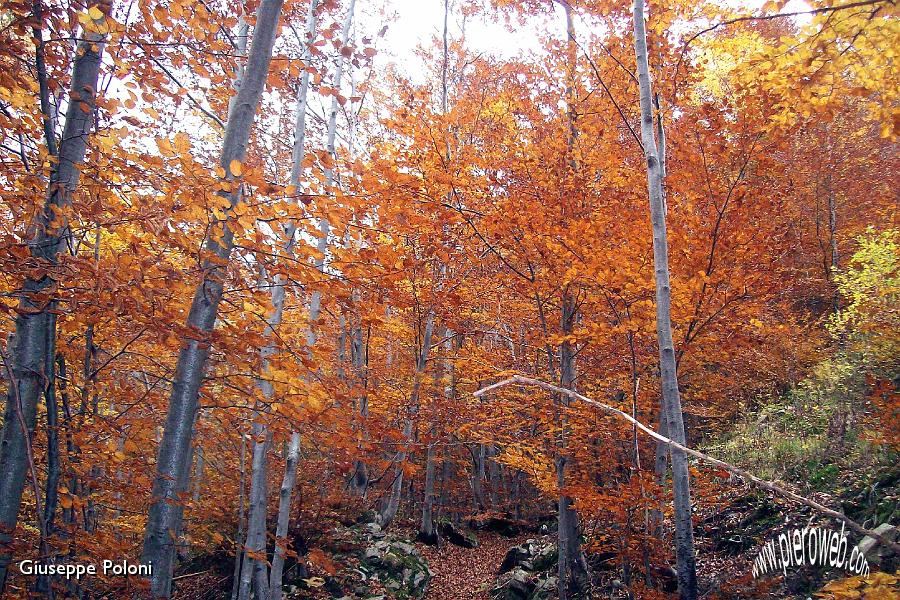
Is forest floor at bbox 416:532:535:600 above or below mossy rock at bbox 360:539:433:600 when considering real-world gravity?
below

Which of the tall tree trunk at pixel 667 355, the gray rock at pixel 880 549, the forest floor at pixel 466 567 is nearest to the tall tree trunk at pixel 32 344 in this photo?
the tall tree trunk at pixel 667 355

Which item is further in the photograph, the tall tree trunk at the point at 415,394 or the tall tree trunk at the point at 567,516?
the tall tree trunk at the point at 415,394

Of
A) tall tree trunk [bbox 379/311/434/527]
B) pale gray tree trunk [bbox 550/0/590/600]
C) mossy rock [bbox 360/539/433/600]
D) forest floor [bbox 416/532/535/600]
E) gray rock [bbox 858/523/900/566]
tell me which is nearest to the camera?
gray rock [bbox 858/523/900/566]

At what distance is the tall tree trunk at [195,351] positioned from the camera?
2529 millimetres

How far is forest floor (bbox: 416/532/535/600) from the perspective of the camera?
951cm

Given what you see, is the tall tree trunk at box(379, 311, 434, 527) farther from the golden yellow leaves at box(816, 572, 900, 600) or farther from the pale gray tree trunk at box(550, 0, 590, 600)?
the golden yellow leaves at box(816, 572, 900, 600)

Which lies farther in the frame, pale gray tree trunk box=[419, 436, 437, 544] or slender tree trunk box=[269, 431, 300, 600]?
pale gray tree trunk box=[419, 436, 437, 544]

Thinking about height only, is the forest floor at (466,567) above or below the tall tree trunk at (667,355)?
below

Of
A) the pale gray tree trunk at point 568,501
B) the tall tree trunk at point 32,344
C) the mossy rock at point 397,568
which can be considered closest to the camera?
the tall tree trunk at point 32,344

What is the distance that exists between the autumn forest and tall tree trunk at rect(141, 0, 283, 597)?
0.02 meters

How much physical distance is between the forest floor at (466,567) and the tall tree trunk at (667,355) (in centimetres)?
580

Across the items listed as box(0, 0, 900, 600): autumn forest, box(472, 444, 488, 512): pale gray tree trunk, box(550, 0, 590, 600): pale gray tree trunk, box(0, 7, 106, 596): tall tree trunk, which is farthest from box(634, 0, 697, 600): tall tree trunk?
box(472, 444, 488, 512): pale gray tree trunk

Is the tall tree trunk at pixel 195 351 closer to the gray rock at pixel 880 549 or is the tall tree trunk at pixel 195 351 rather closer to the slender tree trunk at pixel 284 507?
the slender tree trunk at pixel 284 507

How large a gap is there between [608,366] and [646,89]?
4.10 metres
